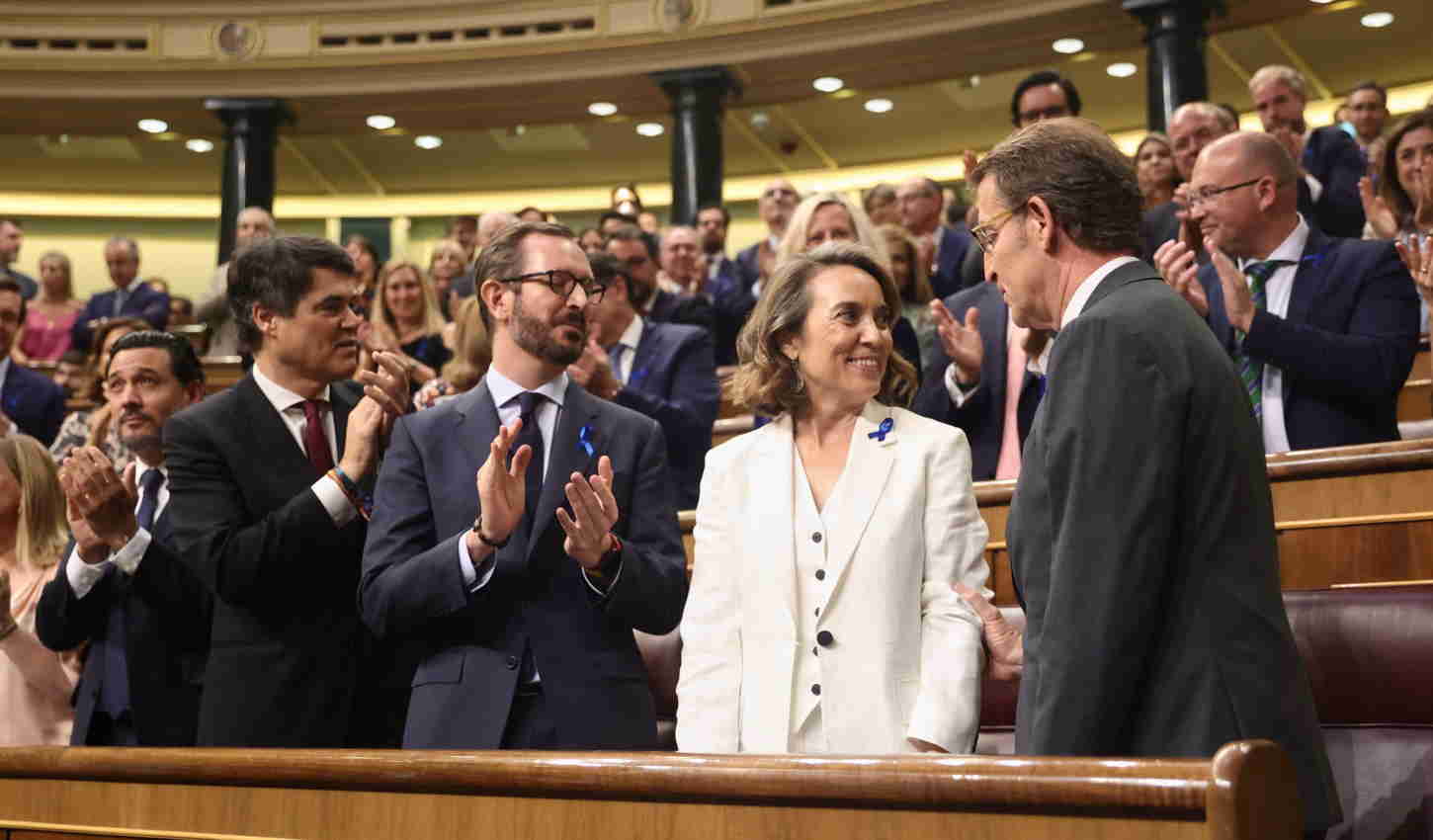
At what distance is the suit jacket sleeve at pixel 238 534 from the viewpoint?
2.26 m

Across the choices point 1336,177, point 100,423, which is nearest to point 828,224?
point 100,423

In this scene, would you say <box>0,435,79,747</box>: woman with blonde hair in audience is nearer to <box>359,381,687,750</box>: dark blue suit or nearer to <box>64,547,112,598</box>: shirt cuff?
<box>64,547,112,598</box>: shirt cuff

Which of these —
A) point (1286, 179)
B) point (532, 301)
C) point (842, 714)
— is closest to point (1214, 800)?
point (842, 714)

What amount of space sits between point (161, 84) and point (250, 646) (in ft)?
26.4

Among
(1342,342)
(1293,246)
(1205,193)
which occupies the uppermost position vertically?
(1205,193)

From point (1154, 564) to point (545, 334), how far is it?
44.5 inches

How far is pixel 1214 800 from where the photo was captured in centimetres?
118

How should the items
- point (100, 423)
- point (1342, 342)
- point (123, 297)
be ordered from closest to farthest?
point (1342, 342) → point (100, 423) → point (123, 297)

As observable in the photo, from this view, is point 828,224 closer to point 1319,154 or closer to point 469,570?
point 469,570

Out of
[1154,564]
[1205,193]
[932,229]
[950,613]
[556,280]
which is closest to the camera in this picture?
[1154,564]

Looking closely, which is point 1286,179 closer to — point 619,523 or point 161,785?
point 619,523

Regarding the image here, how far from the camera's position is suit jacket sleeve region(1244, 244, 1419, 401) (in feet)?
9.39

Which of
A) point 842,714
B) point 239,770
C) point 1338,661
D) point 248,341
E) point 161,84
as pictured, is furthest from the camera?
point 161,84

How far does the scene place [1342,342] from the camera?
9.45ft
